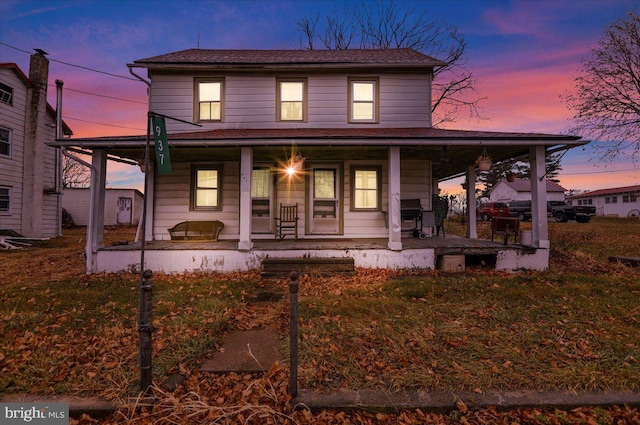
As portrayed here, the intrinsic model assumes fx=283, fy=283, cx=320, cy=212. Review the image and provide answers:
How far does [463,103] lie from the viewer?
1777cm

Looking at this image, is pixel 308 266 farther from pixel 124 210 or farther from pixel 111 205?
pixel 124 210

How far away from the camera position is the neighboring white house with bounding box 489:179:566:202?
35.5 meters

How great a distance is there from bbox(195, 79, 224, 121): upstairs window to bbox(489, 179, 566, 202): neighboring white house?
34.2m

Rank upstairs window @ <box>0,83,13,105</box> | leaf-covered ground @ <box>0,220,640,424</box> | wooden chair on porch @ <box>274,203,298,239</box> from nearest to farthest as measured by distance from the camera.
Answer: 1. leaf-covered ground @ <box>0,220,640,424</box>
2. wooden chair on porch @ <box>274,203,298,239</box>
3. upstairs window @ <box>0,83,13,105</box>

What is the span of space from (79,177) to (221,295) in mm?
47050

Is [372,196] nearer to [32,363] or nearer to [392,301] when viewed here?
[392,301]

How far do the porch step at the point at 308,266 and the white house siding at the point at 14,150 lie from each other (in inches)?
580

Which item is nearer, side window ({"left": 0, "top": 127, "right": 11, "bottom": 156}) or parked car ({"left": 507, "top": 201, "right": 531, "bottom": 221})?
side window ({"left": 0, "top": 127, "right": 11, "bottom": 156})

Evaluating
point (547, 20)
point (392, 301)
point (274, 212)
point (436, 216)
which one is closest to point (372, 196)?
point (436, 216)

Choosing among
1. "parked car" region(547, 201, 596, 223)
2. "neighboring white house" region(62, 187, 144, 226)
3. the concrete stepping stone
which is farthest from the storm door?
"parked car" region(547, 201, 596, 223)

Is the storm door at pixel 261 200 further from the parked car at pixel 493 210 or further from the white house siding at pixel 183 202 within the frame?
the parked car at pixel 493 210

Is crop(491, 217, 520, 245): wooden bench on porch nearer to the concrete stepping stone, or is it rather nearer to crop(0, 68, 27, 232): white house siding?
the concrete stepping stone

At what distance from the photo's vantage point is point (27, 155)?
14148mm

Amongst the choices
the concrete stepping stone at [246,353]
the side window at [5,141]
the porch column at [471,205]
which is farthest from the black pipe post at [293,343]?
the side window at [5,141]
